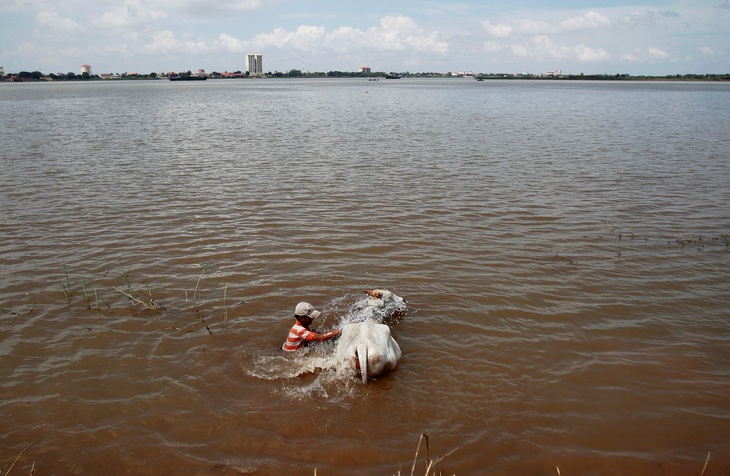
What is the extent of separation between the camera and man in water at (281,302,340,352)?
288 inches

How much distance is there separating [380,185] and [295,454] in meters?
12.2

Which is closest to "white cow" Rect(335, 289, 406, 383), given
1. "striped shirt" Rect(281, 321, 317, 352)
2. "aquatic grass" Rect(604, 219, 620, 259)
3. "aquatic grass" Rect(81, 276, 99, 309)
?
"striped shirt" Rect(281, 321, 317, 352)

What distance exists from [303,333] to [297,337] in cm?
11

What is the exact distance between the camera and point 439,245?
1145 cm

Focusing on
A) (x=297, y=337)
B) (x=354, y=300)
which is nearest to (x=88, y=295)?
(x=297, y=337)

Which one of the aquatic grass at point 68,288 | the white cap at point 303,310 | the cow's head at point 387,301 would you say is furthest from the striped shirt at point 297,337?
the aquatic grass at point 68,288

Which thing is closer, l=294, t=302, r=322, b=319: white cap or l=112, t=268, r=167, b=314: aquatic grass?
l=294, t=302, r=322, b=319: white cap

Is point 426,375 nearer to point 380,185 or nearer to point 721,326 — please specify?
point 721,326

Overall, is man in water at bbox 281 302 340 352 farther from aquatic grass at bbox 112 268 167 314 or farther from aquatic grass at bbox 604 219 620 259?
aquatic grass at bbox 604 219 620 259

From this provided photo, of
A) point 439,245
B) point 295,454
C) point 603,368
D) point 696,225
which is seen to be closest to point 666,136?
point 696,225

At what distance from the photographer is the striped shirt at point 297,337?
24.0 ft

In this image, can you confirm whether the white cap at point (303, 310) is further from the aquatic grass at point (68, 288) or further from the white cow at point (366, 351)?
the aquatic grass at point (68, 288)

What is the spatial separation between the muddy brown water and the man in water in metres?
0.26

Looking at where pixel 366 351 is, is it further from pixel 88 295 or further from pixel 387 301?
pixel 88 295
